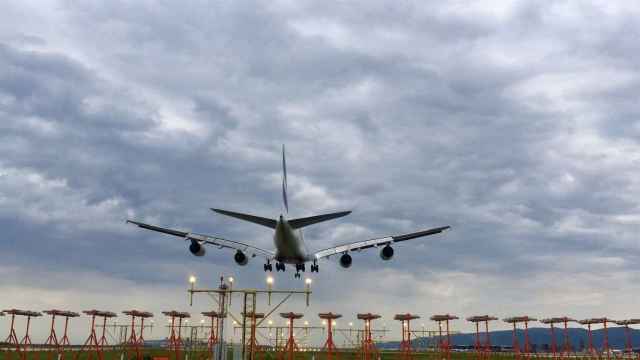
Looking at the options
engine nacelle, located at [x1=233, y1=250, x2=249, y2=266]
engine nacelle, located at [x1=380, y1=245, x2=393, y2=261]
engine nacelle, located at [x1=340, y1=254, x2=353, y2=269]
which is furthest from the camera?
engine nacelle, located at [x1=340, y1=254, x2=353, y2=269]

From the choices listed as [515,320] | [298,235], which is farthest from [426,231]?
[515,320]

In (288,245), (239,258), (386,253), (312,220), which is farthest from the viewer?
(239,258)

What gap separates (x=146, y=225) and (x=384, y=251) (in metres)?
23.5

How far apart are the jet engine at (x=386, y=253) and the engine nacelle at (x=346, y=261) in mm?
4043

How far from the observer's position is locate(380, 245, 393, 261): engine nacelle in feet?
185

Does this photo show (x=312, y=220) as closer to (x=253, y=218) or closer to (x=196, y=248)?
(x=253, y=218)

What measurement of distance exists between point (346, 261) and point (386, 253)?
4.79 m

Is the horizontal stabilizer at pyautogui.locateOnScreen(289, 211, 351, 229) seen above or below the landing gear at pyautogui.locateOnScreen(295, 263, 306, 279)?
above

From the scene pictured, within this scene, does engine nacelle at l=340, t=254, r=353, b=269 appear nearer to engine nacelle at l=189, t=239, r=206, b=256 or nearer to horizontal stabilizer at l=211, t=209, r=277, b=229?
horizontal stabilizer at l=211, t=209, r=277, b=229

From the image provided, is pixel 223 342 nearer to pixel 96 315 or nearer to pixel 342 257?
pixel 342 257

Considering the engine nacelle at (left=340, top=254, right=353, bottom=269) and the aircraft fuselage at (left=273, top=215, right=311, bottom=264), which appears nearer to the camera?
the aircraft fuselage at (left=273, top=215, right=311, bottom=264)

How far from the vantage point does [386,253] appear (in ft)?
186

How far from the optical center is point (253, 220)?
48219 mm

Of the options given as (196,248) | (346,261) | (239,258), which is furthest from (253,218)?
(346,261)
